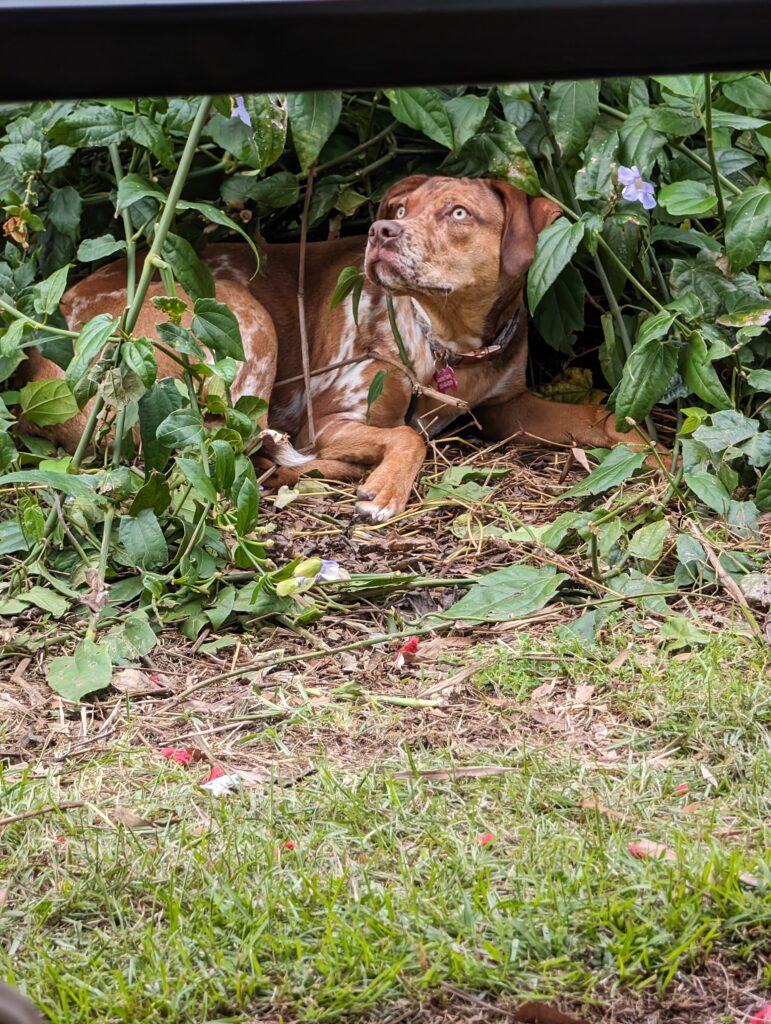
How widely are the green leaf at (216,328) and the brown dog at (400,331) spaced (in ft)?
2.62

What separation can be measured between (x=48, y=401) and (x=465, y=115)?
→ 1700mm

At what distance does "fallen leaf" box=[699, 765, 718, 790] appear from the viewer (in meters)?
2.08

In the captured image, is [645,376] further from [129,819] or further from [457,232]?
[129,819]

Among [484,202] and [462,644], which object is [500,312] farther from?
[462,644]

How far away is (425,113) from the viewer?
3785 mm

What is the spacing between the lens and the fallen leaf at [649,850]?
178cm

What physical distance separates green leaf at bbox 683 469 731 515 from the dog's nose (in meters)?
1.31

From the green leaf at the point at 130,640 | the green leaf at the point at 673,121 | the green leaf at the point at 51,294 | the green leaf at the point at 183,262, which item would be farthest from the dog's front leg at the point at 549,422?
the green leaf at the point at 130,640

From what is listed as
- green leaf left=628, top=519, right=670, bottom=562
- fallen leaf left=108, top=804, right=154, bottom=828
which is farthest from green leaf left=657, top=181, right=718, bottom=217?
fallen leaf left=108, top=804, right=154, bottom=828

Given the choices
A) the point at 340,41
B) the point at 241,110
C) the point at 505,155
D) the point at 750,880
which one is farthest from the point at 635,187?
the point at 340,41

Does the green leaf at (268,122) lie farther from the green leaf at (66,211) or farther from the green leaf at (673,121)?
the green leaf at (673,121)

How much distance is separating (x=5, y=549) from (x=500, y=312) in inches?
84.3

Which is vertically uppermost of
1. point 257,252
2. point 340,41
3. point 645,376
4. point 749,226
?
point 340,41

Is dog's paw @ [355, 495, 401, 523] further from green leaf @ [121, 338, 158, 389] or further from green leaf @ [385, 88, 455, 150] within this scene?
green leaf @ [385, 88, 455, 150]
